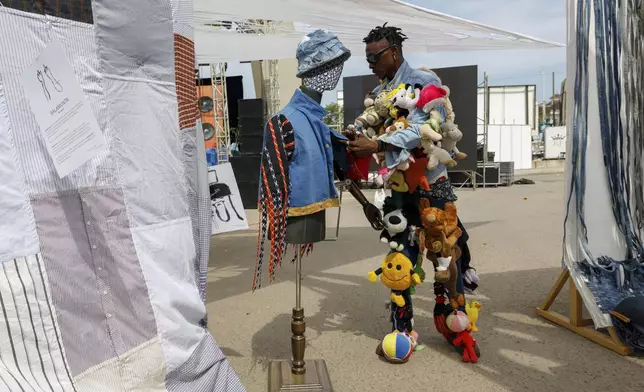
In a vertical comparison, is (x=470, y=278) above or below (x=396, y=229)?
below

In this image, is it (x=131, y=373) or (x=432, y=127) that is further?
(x=432, y=127)

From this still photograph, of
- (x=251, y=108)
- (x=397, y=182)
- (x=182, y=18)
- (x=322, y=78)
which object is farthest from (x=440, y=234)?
(x=251, y=108)

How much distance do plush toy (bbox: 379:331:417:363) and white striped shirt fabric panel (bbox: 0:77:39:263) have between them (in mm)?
2049

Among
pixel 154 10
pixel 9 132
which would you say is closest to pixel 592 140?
pixel 154 10

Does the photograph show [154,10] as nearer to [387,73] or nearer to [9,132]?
[9,132]

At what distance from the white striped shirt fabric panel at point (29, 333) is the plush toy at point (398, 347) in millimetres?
1879

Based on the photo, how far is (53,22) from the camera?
141cm

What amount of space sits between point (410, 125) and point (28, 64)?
5.87 ft

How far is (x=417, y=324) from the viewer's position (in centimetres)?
355

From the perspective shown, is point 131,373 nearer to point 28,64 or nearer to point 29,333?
point 29,333

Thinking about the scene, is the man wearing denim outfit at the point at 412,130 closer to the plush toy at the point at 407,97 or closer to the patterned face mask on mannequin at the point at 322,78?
the plush toy at the point at 407,97

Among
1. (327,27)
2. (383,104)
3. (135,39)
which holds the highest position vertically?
(327,27)

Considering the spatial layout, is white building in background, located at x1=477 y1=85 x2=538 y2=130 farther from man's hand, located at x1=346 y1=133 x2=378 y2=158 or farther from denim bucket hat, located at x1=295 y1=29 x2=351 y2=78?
denim bucket hat, located at x1=295 y1=29 x2=351 y2=78

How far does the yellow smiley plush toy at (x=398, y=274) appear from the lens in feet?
9.28
